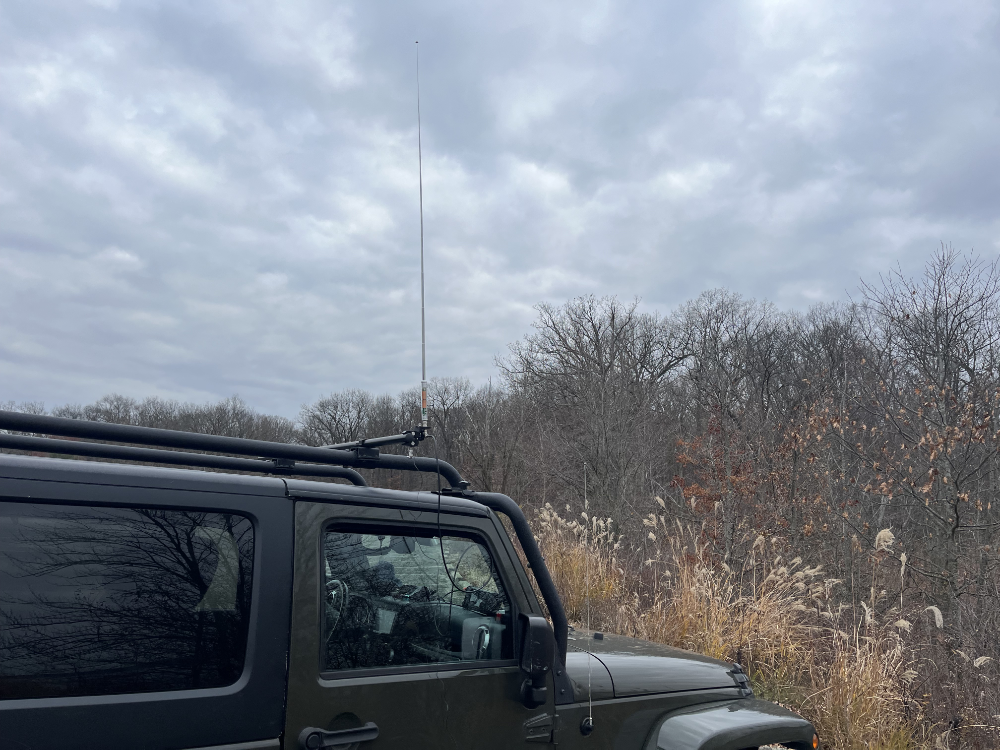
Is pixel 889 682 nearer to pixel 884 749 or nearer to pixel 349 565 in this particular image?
pixel 884 749

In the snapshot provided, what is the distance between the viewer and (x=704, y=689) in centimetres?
292

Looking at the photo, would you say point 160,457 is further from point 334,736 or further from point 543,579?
point 543,579

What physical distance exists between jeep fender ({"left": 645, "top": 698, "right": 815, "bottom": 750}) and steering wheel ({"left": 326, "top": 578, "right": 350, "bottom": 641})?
1.29 meters

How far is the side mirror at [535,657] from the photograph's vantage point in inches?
90.2

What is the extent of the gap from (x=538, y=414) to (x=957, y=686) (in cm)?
1767

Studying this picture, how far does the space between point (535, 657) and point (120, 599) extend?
1.20 m

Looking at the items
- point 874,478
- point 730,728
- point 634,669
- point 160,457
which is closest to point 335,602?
point 160,457

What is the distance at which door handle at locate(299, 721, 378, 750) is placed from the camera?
6.43ft

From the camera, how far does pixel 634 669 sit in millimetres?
2766

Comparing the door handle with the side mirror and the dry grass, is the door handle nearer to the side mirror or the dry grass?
the side mirror

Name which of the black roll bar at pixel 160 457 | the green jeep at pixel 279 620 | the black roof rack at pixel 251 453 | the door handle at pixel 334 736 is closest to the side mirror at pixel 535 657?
the green jeep at pixel 279 620

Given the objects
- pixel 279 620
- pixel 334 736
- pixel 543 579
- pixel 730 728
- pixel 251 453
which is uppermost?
pixel 251 453

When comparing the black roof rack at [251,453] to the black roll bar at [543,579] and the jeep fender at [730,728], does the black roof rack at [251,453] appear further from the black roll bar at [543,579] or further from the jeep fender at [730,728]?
the jeep fender at [730,728]

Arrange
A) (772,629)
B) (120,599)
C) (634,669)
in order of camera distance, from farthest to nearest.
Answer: (772,629) < (634,669) < (120,599)
